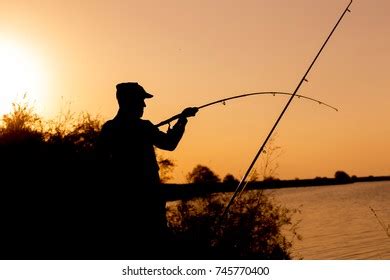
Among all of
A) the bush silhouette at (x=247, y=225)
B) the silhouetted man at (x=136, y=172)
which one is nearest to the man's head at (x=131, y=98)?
the silhouetted man at (x=136, y=172)

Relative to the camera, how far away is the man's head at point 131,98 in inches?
229

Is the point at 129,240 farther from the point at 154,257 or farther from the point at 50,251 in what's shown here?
the point at 50,251

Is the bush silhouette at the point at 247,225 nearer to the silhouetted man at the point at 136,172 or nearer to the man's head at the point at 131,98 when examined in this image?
the silhouetted man at the point at 136,172

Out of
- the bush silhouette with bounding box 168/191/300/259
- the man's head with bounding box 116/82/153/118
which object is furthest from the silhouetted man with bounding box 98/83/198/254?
the bush silhouette with bounding box 168/191/300/259

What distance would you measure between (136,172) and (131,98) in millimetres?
794

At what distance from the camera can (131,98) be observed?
19.0ft

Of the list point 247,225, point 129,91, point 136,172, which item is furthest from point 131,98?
point 247,225

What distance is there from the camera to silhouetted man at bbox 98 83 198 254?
222 inches

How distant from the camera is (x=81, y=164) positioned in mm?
13281

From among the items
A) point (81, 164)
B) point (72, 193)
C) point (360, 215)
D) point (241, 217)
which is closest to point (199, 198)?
point (241, 217)

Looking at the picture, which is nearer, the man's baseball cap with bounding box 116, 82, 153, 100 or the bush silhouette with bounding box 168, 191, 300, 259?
the man's baseball cap with bounding box 116, 82, 153, 100

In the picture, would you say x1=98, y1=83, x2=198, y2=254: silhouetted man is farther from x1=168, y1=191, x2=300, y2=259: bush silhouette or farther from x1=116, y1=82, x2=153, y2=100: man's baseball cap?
x1=168, y1=191, x2=300, y2=259: bush silhouette

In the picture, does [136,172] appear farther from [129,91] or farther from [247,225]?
[247,225]

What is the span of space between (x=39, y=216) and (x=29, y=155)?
269 cm
